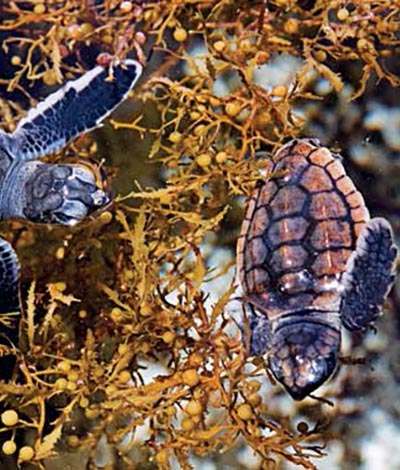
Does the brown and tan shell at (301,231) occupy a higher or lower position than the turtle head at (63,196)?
lower

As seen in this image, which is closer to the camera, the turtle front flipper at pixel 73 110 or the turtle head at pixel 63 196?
the turtle head at pixel 63 196

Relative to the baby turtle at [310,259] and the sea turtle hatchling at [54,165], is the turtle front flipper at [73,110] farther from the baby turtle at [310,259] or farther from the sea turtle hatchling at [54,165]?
the baby turtle at [310,259]

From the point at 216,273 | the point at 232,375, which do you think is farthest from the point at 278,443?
the point at 216,273

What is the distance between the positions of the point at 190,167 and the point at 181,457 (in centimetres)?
39

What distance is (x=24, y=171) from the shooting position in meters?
1.25

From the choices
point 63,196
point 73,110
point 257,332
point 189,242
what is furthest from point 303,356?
point 73,110

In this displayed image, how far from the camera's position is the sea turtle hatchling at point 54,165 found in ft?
3.83

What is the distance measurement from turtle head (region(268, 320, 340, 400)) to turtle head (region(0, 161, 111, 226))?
0.29 metres

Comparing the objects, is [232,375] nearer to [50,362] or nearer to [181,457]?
[181,457]

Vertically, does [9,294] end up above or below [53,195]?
below

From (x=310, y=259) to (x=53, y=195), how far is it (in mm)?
344

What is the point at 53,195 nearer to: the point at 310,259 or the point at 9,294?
the point at 9,294

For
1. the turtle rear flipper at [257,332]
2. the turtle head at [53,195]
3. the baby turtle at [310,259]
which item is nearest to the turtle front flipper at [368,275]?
the baby turtle at [310,259]

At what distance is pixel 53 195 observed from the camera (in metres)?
1.17
